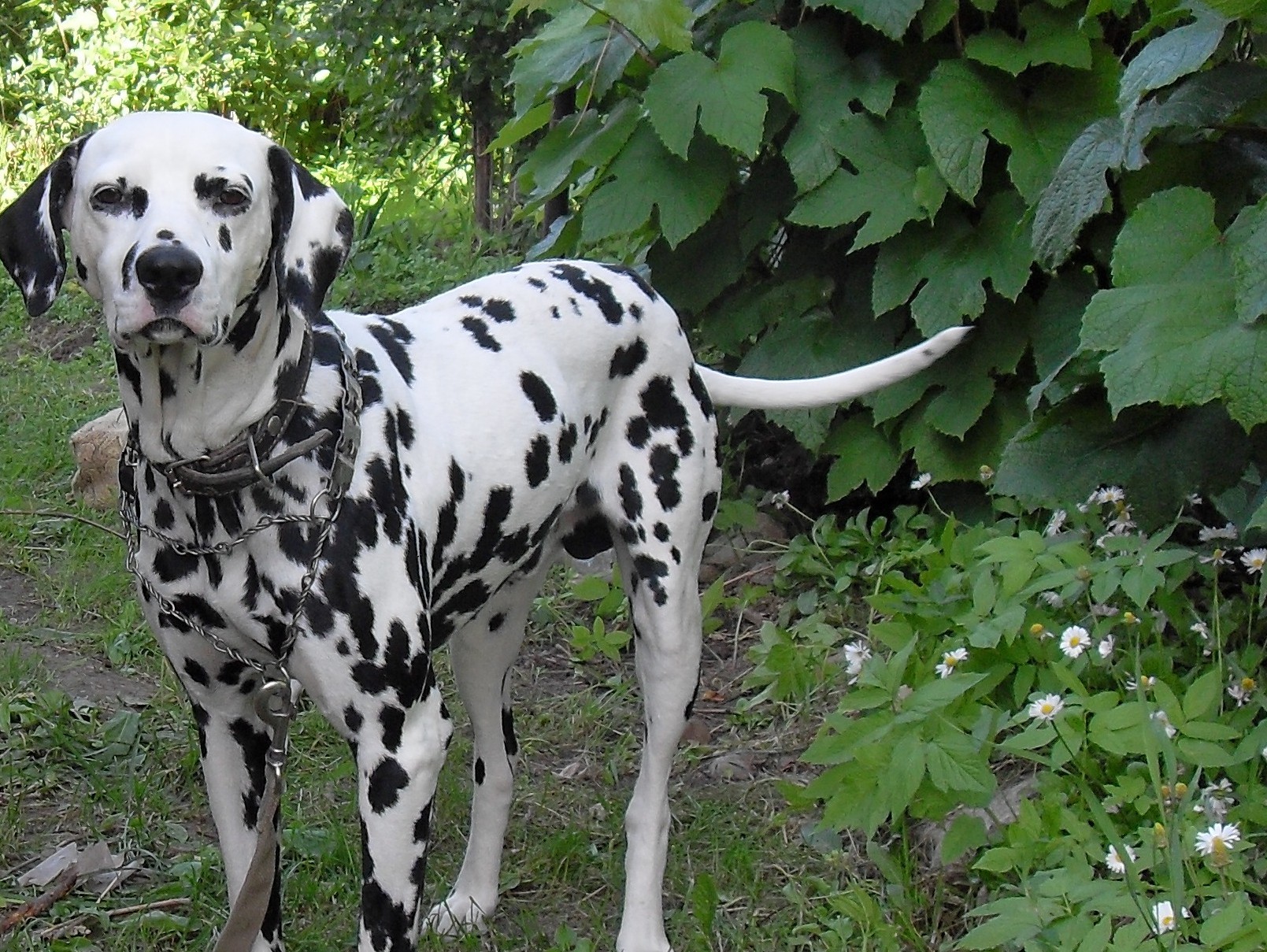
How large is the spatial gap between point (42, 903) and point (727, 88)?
2651 millimetres

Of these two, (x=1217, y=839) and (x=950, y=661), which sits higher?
(x=1217, y=839)

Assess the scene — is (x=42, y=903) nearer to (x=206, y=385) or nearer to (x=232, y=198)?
(x=206, y=385)

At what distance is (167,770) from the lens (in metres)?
3.83

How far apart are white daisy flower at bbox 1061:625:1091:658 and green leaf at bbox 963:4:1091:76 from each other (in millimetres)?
1621

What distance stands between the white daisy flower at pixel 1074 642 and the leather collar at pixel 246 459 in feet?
5.39

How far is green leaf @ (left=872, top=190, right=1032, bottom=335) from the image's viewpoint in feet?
13.3

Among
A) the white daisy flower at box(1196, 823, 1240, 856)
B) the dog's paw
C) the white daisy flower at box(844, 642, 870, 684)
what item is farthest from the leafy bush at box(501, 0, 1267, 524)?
the dog's paw

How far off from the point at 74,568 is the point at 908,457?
274 cm

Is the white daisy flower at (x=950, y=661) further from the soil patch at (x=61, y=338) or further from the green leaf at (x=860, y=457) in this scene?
the soil patch at (x=61, y=338)

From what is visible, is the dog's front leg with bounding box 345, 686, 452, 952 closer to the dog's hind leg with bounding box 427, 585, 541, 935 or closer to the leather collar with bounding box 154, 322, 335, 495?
Answer: the leather collar with bounding box 154, 322, 335, 495

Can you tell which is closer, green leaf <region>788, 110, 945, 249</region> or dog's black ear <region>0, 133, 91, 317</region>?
dog's black ear <region>0, 133, 91, 317</region>

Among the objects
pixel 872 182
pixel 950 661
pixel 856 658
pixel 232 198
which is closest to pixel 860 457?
pixel 872 182

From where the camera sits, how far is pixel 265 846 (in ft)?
8.40

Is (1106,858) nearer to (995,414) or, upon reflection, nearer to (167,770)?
(995,414)
